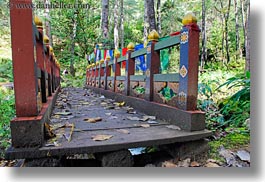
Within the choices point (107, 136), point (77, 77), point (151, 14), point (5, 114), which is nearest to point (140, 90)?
point (107, 136)

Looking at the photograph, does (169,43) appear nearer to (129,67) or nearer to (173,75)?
(173,75)

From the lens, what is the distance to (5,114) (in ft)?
8.99

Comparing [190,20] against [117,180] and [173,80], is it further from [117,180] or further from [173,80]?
[117,180]

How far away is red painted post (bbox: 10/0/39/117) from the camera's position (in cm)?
117

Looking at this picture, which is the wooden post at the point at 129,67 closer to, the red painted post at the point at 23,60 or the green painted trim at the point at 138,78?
the green painted trim at the point at 138,78

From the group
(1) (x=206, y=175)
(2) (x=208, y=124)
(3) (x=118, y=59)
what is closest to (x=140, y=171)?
(1) (x=206, y=175)

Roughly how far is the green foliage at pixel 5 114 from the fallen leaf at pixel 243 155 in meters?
2.14

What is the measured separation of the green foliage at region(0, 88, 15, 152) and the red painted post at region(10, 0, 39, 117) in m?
1.35

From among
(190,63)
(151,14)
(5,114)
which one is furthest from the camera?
(151,14)

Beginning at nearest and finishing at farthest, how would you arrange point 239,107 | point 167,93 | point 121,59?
point 167,93 < point 239,107 < point 121,59

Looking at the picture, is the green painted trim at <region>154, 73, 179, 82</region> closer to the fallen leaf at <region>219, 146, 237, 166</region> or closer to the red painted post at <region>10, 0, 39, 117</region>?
the fallen leaf at <region>219, 146, 237, 166</region>

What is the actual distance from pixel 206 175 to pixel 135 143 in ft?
1.46

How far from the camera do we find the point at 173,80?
5.59ft

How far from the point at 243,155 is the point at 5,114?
2646 millimetres
